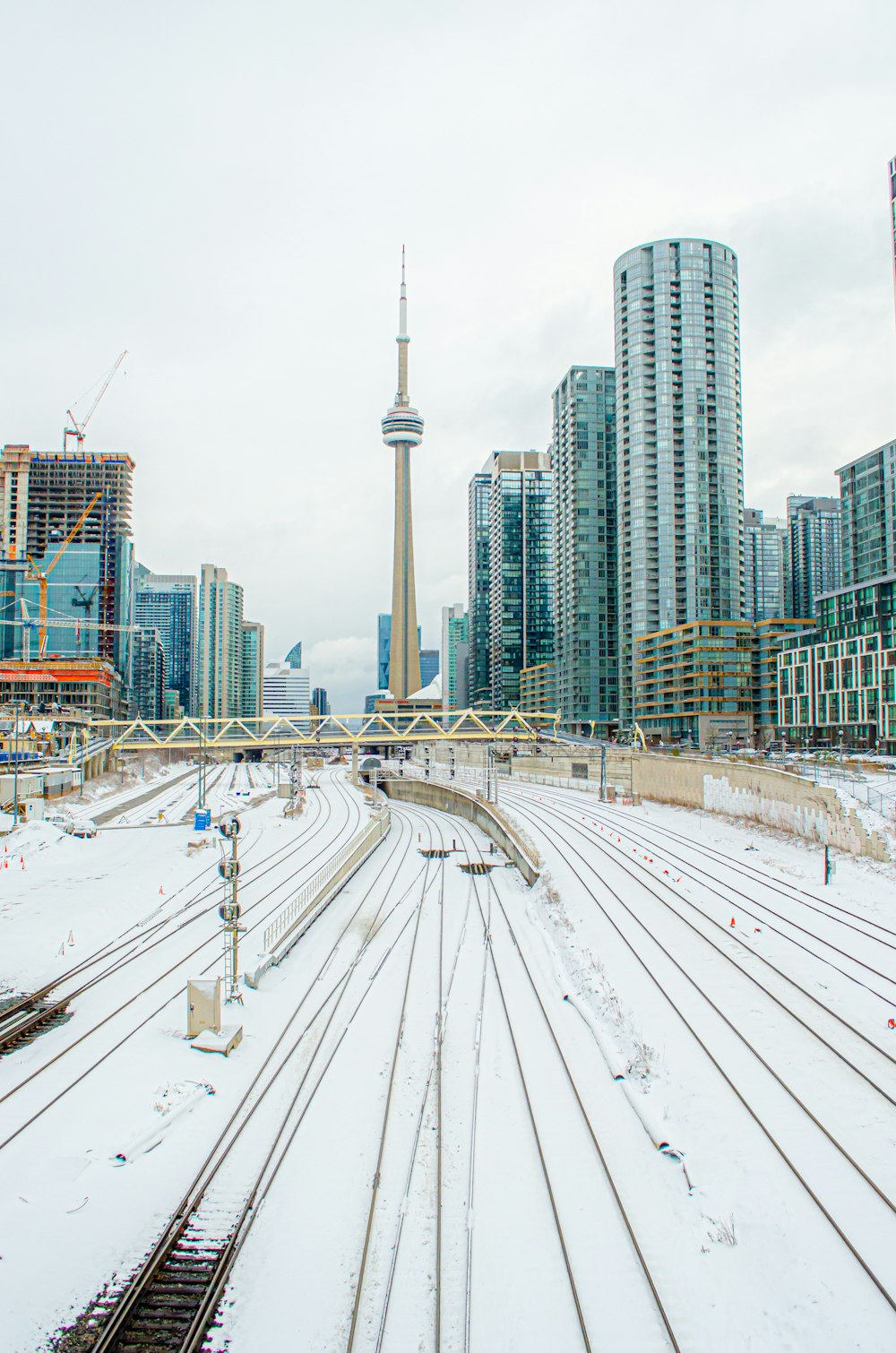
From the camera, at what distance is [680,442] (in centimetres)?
13238

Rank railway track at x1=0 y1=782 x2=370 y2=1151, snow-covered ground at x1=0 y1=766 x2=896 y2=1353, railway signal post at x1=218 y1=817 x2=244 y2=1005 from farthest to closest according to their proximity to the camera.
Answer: railway signal post at x1=218 y1=817 x2=244 y2=1005 → railway track at x1=0 y1=782 x2=370 y2=1151 → snow-covered ground at x1=0 y1=766 x2=896 y2=1353

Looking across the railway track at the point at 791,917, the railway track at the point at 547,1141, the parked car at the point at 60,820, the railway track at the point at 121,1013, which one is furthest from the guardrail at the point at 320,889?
the parked car at the point at 60,820

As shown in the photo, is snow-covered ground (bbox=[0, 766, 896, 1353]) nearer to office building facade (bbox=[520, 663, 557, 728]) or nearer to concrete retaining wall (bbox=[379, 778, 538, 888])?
concrete retaining wall (bbox=[379, 778, 538, 888])

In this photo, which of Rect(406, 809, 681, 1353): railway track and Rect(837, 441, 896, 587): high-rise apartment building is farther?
Rect(837, 441, 896, 587): high-rise apartment building

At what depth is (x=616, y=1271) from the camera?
31.3ft

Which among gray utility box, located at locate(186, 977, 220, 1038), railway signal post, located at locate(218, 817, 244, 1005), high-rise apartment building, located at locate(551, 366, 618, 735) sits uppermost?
high-rise apartment building, located at locate(551, 366, 618, 735)

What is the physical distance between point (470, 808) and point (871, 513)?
103 meters

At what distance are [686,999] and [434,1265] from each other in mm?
10699

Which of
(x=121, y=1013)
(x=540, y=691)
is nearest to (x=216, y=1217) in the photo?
(x=121, y=1013)

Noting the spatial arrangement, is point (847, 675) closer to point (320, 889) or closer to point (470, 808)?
point (470, 808)

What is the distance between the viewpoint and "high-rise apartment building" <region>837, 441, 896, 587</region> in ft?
426

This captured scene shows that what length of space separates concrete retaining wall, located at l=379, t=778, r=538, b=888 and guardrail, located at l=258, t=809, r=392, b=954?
801cm

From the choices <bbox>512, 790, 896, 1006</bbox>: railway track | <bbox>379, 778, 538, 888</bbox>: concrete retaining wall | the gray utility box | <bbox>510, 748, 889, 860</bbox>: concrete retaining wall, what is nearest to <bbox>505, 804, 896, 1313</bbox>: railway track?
<bbox>512, 790, 896, 1006</bbox>: railway track

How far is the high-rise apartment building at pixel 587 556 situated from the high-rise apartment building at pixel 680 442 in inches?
648
